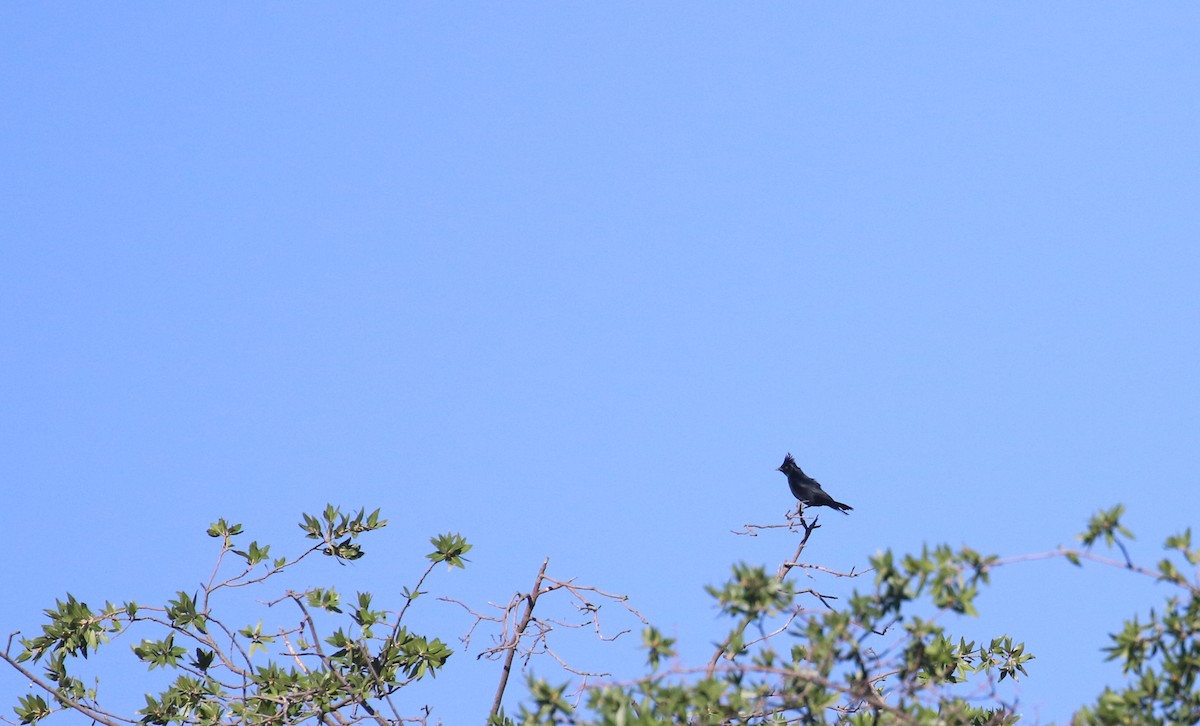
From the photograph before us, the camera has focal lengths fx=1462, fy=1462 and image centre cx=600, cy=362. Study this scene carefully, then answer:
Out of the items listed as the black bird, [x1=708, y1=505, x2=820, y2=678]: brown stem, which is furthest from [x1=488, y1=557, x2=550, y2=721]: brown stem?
the black bird

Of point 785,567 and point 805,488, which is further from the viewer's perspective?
point 805,488

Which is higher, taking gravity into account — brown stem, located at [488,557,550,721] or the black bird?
the black bird

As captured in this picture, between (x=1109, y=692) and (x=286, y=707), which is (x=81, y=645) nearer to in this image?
(x=286, y=707)

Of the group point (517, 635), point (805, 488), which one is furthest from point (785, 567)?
point (805, 488)

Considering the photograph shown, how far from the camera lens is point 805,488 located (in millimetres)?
14602

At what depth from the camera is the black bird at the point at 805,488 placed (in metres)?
14.5

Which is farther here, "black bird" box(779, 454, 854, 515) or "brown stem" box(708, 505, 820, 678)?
"black bird" box(779, 454, 854, 515)

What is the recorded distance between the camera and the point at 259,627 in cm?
991

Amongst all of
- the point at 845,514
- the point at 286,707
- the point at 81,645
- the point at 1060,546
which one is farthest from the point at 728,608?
the point at 845,514

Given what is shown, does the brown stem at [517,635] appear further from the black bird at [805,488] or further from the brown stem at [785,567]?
the black bird at [805,488]

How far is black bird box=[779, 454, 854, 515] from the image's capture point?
571 inches

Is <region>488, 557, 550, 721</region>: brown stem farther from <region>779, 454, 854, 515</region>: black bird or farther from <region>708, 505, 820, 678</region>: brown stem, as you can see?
<region>779, 454, 854, 515</region>: black bird

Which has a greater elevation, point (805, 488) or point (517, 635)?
point (805, 488)

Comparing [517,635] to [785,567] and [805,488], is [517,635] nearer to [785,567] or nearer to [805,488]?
[785,567]
